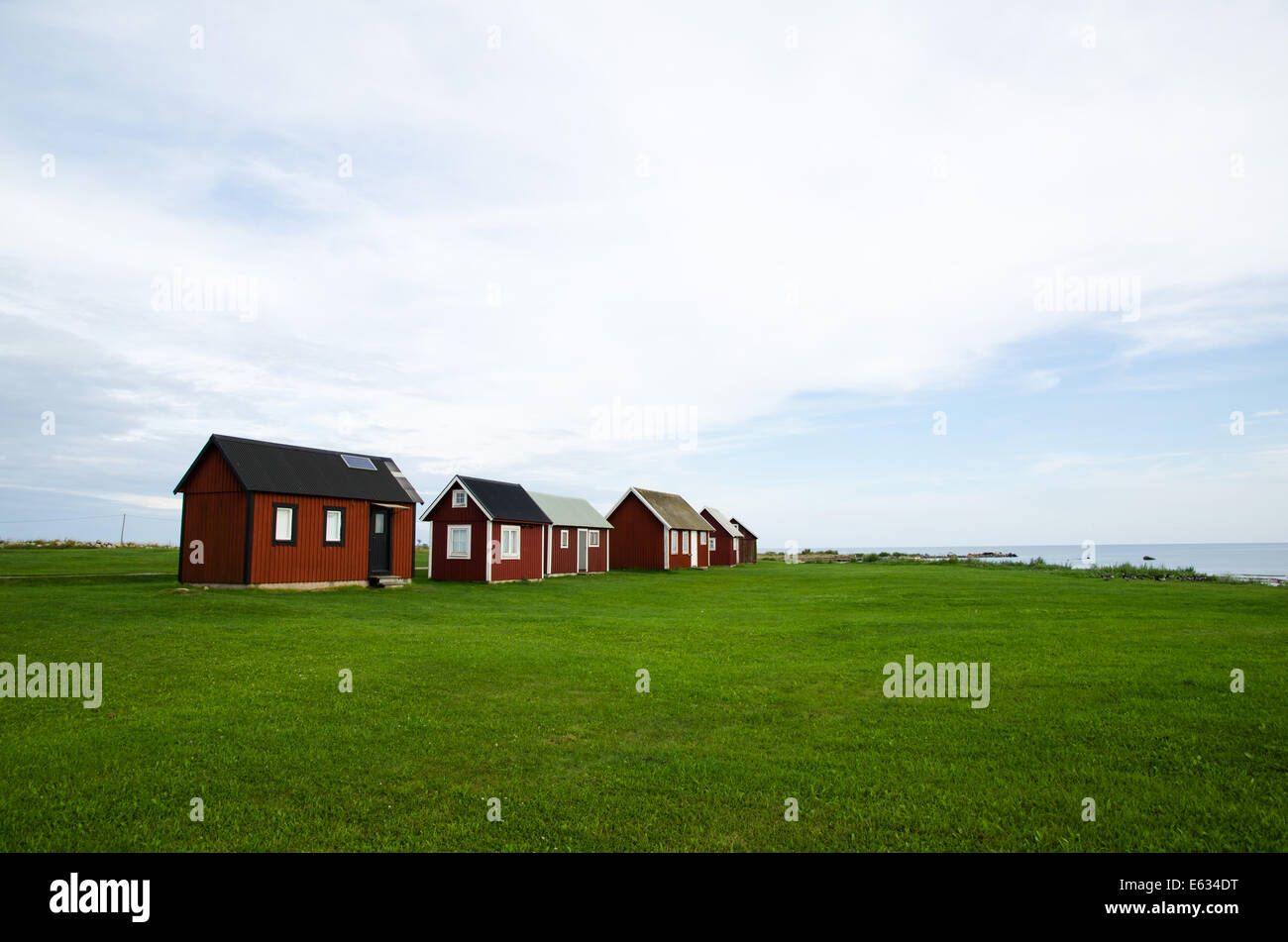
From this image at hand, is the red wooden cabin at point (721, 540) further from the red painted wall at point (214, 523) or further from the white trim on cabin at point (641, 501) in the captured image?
the red painted wall at point (214, 523)

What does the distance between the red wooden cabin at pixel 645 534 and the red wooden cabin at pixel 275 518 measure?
2504cm

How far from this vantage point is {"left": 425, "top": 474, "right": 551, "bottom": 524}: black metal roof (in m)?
40.4

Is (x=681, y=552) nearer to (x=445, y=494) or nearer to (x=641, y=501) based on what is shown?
(x=641, y=501)

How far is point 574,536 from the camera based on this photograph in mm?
50188

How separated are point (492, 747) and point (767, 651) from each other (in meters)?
9.25

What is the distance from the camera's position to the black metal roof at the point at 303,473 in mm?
30266

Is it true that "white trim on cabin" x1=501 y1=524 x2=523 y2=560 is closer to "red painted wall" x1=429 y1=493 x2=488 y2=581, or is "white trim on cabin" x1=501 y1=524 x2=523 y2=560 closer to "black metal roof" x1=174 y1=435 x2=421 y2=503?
"red painted wall" x1=429 y1=493 x2=488 y2=581

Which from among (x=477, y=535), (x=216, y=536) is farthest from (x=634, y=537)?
(x=216, y=536)

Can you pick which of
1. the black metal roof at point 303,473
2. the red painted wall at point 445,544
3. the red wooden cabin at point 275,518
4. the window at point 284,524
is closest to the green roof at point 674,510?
the red painted wall at point 445,544

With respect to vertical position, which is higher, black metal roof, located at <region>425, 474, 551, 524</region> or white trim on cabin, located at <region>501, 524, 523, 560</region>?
black metal roof, located at <region>425, 474, 551, 524</region>

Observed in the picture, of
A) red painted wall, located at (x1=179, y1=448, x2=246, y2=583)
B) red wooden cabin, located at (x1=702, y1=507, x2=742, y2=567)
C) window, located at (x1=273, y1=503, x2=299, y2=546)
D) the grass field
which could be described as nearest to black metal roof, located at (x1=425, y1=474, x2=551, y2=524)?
window, located at (x1=273, y1=503, x2=299, y2=546)

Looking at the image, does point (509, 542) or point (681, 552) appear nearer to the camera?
point (509, 542)

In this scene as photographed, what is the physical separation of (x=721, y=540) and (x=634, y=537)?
54.2ft
